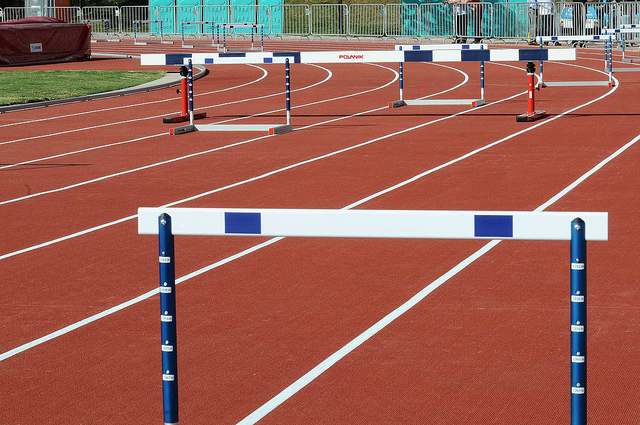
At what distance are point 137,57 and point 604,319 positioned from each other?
38035 millimetres

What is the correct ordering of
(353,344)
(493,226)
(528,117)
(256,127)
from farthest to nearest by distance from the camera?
(528,117) < (256,127) < (353,344) < (493,226)

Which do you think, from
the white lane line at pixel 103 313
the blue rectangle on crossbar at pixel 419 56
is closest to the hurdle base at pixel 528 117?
the blue rectangle on crossbar at pixel 419 56

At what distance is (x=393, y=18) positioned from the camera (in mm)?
51781

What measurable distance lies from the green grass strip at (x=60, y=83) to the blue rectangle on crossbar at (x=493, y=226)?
20.8 m

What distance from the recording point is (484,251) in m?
8.43

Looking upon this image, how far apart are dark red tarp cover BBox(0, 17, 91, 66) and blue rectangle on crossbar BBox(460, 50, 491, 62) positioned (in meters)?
23.7

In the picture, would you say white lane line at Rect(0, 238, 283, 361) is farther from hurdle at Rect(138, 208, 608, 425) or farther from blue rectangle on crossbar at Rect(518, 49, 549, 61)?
blue rectangle on crossbar at Rect(518, 49, 549, 61)

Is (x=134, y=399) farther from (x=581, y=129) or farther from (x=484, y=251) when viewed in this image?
(x=581, y=129)

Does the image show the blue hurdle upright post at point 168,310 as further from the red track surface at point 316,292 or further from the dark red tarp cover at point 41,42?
the dark red tarp cover at point 41,42

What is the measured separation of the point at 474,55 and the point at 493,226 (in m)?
14.4

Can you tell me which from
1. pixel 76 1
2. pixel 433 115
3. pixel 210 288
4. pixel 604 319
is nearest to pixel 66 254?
pixel 210 288

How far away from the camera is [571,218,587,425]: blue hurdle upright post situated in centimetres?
351

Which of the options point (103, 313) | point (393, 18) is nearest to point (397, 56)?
point (103, 313)

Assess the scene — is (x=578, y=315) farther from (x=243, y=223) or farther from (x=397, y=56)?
(x=397, y=56)
